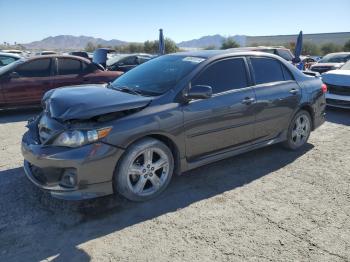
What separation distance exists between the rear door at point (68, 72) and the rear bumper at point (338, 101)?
6.61m

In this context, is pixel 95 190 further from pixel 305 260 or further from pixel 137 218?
pixel 305 260

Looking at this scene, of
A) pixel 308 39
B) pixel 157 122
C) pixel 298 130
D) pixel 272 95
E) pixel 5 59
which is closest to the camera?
pixel 157 122

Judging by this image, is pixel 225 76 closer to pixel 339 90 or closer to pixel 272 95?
pixel 272 95

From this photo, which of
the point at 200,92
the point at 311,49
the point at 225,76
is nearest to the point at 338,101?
the point at 225,76

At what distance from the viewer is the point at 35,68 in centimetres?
876

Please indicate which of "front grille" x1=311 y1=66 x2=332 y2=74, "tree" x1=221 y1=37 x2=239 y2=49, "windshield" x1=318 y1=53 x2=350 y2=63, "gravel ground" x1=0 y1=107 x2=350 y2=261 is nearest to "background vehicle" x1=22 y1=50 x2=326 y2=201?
"gravel ground" x1=0 y1=107 x2=350 y2=261

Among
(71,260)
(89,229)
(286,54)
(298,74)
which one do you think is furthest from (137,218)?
(286,54)

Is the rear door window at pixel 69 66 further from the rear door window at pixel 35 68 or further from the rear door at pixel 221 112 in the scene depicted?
the rear door at pixel 221 112

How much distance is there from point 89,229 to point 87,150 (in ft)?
2.51

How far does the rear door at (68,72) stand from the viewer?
8.94 meters

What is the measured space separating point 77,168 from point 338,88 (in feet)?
26.4

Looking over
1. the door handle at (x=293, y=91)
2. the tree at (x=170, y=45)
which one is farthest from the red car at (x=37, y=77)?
the tree at (x=170, y=45)

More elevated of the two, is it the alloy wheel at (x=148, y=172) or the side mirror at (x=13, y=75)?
the side mirror at (x=13, y=75)

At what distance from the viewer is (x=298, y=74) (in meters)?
5.78
